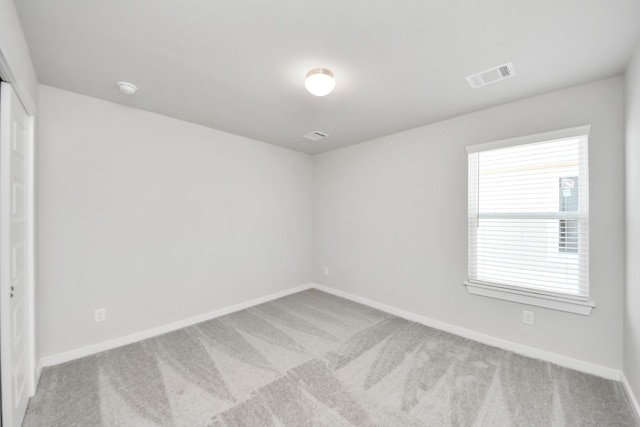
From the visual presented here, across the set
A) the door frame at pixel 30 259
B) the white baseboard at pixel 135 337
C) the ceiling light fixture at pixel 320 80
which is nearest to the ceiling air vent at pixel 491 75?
the ceiling light fixture at pixel 320 80

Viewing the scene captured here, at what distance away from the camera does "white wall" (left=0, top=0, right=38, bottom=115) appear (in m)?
1.33

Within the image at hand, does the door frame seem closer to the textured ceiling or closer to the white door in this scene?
the white door

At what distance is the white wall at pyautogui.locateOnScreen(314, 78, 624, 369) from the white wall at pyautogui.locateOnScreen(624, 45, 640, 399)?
0.43ft

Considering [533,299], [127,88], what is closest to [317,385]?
[533,299]

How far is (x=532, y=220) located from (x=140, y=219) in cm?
404

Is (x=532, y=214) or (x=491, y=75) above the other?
(x=491, y=75)

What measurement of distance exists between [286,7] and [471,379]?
3.01 meters

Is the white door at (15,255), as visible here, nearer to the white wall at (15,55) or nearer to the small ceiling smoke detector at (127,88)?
the white wall at (15,55)

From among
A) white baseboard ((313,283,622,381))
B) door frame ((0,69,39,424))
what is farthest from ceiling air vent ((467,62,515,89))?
door frame ((0,69,39,424))

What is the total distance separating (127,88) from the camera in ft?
7.68

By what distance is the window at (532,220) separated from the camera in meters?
2.31

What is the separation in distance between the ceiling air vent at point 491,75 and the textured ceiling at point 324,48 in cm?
6

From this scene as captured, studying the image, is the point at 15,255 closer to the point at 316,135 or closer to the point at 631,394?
the point at 316,135

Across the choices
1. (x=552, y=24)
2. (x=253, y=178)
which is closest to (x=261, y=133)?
(x=253, y=178)
